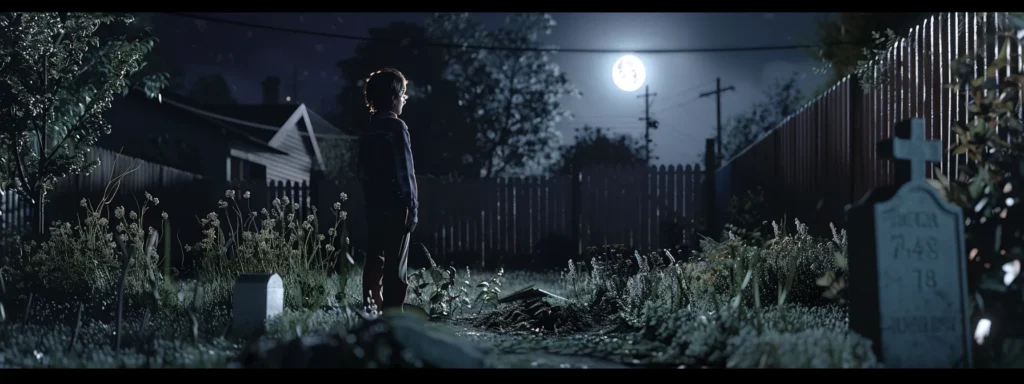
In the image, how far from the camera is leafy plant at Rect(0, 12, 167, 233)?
7.64m

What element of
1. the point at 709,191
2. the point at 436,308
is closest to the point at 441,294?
the point at 436,308

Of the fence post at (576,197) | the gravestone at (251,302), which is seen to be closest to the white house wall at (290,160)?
the fence post at (576,197)

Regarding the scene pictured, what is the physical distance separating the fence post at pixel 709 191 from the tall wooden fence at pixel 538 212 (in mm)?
605

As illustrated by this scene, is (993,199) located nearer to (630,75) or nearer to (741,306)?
(741,306)

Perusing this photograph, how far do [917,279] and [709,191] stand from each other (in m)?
9.35

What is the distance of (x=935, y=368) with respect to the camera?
12.2 feet

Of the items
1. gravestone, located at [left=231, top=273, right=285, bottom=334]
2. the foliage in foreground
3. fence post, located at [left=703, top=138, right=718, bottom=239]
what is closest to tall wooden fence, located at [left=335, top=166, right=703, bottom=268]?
fence post, located at [left=703, top=138, right=718, bottom=239]

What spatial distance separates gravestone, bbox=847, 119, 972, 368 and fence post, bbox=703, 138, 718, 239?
878 cm

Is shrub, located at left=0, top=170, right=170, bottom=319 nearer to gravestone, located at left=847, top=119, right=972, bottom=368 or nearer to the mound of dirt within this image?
the mound of dirt

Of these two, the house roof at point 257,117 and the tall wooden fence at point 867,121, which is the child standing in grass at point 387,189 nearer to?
the tall wooden fence at point 867,121

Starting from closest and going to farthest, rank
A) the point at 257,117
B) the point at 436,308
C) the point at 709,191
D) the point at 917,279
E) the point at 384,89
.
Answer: the point at 917,279, the point at 384,89, the point at 436,308, the point at 709,191, the point at 257,117

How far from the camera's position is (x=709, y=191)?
13.0 m

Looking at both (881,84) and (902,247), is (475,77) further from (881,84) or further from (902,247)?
(902,247)

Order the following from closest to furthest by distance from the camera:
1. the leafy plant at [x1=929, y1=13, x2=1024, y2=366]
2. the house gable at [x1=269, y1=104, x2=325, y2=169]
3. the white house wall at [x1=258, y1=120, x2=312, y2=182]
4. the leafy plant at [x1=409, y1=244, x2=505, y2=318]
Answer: the leafy plant at [x1=929, y1=13, x2=1024, y2=366] → the leafy plant at [x1=409, y1=244, x2=505, y2=318] → the house gable at [x1=269, y1=104, x2=325, y2=169] → the white house wall at [x1=258, y1=120, x2=312, y2=182]
